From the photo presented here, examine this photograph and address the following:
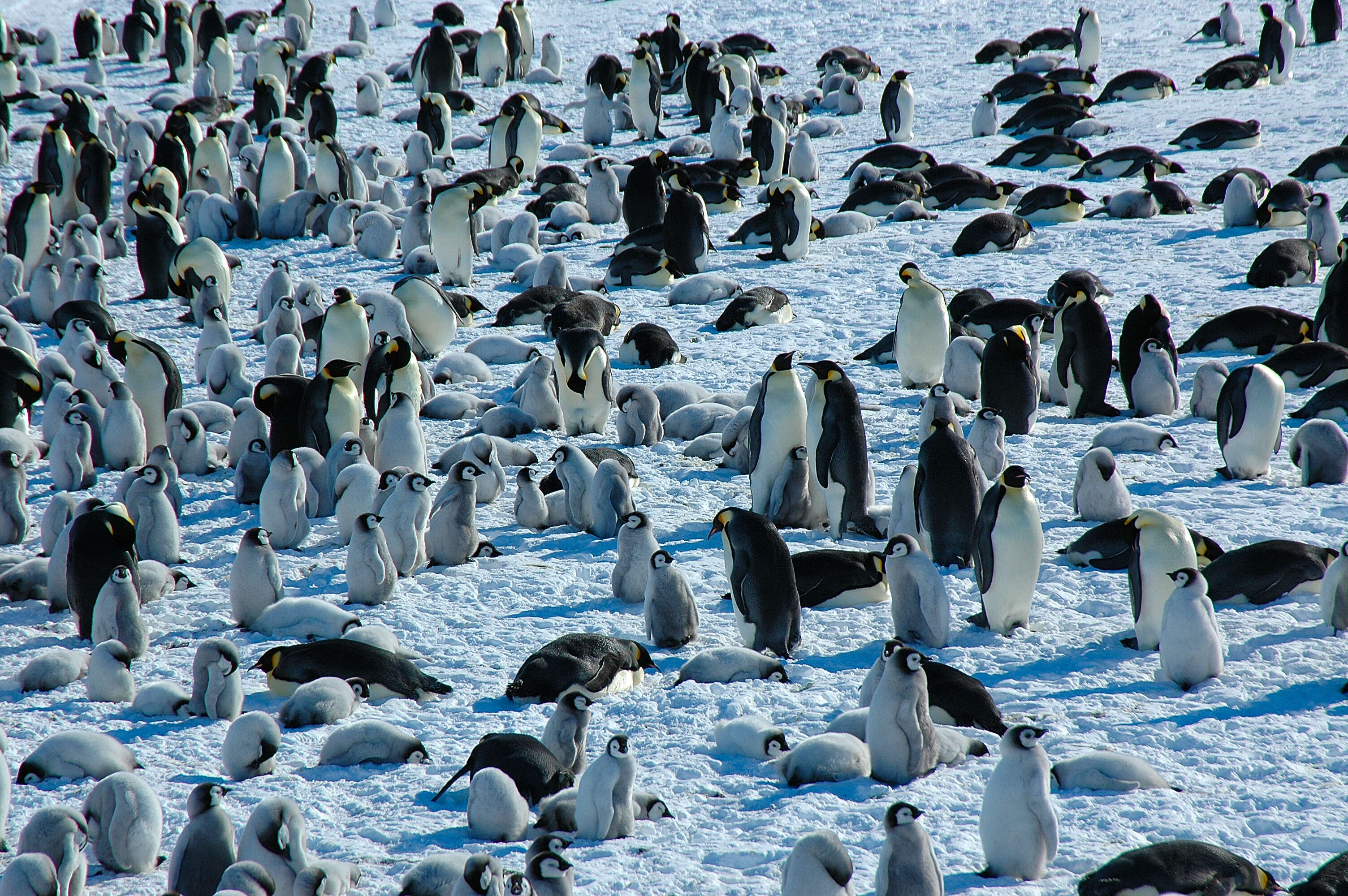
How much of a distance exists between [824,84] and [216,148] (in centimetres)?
889

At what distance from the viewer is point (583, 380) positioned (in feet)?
25.0

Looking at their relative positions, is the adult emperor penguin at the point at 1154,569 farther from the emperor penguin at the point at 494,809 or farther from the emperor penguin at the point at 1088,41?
the emperor penguin at the point at 1088,41

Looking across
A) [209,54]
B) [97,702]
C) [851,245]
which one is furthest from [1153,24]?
[97,702]

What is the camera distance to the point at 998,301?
8953mm

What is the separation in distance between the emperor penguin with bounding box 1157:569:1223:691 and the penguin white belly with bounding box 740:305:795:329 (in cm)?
547

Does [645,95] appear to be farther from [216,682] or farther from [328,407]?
[216,682]

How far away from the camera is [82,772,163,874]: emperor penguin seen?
3484 mm

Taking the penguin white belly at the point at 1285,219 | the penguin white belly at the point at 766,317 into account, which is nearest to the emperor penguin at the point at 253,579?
the penguin white belly at the point at 766,317

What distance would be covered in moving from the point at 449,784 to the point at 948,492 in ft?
9.36

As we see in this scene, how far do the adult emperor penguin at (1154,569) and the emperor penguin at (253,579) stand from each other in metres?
3.37

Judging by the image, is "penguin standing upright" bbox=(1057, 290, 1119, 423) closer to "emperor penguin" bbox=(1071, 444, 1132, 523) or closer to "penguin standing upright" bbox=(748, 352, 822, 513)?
"emperor penguin" bbox=(1071, 444, 1132, 523)

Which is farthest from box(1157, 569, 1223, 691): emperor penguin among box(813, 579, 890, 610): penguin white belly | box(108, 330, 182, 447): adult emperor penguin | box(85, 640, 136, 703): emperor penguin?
box(108, 330, 182, 447): adult emperor penguin

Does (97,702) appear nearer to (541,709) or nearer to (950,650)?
(541,709)

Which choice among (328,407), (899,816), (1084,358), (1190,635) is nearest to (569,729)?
(899,816)
